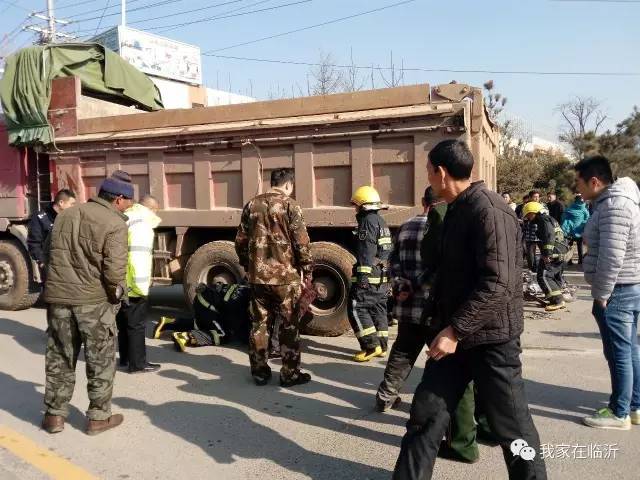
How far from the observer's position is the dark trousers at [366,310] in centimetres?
541

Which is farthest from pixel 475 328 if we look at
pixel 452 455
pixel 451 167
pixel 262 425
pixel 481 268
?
pixel 262 425

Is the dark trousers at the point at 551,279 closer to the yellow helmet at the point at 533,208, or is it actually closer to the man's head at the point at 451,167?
the yellow helmet at the point at 533,208

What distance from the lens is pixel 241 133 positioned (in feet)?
21.6

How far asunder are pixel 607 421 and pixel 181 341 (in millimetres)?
4003

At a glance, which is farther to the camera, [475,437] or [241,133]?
[241,133]

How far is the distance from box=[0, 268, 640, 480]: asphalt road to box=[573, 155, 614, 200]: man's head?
5.17 ft

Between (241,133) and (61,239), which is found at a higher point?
(241,133)

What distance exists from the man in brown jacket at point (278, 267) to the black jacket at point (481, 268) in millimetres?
2292

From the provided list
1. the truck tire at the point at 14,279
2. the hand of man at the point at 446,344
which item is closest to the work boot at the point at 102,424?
the hand of man at the point at 446,344

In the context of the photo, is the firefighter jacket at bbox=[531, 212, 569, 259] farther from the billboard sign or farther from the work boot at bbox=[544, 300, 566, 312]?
the billboard sign

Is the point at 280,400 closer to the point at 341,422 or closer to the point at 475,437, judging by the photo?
the point at 341,422

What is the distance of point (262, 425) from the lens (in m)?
3.96

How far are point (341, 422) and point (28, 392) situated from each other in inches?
108

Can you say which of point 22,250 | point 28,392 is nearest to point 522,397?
point 28,392
